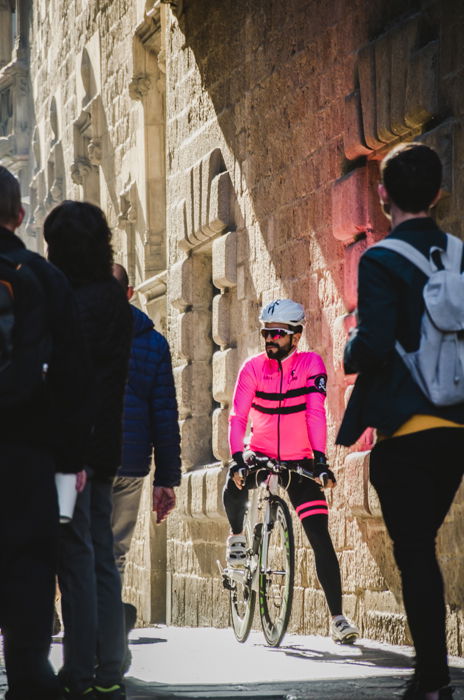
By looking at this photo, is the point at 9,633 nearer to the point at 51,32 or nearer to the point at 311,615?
the point at 311,615

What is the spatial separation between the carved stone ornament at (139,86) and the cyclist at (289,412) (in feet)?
23.1

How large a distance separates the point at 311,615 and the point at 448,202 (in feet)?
9.63

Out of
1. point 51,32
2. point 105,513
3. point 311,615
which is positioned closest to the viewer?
point 105,513

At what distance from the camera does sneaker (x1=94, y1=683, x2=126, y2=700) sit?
5.20 metres

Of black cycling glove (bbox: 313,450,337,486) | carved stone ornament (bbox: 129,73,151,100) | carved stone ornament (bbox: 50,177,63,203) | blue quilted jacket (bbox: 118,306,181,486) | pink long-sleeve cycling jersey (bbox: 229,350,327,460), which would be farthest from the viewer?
carved stone ornament (bbox: 50,177,63,203)

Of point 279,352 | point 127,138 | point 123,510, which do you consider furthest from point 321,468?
point 127,138

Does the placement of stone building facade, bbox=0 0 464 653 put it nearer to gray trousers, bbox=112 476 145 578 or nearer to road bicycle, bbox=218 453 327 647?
road bicycle, bbox=218 453 327 647

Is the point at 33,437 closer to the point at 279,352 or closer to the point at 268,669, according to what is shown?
the point at 268,669

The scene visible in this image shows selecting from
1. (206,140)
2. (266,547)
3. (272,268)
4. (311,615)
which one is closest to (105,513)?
(266,547)

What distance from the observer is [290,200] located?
33.7ft

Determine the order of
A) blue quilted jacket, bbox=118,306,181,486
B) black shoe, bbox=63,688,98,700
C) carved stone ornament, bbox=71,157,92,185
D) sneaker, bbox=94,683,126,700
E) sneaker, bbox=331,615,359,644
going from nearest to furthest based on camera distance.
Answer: black shoe, bbox=63,688,98,700 → sneaker, bbox=94,683,126,700 → blue quilted jacket, bbox=118,306,181,486 → sneaker, bbox=331,615,359,644 → carved stone ornament, bbox=71,157,92,185

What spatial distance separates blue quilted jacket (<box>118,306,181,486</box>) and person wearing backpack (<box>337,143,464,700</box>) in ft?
6.71

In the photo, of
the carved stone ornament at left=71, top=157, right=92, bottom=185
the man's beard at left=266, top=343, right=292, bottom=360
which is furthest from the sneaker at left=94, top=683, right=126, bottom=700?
the carved stone ornament at left=71, top=157, right=92, bottom=185

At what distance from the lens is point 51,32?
860 inches
